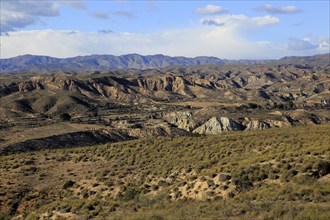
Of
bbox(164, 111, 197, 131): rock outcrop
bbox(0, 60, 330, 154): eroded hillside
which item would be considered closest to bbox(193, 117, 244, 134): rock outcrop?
bbox(0, 60, 330, 154): eroded hillside

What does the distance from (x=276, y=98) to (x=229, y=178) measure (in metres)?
161

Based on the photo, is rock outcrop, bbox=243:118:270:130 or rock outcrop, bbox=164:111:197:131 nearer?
rock outcrop, bbox=243:118:270:130

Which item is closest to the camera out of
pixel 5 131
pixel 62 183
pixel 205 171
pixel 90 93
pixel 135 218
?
pixel 135 218

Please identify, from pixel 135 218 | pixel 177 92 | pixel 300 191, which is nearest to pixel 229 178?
pixel 300 191

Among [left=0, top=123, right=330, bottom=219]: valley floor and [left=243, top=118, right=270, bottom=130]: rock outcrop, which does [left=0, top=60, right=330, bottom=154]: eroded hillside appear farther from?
[left=0, top=123, right=330, bottom=219]: valley floor

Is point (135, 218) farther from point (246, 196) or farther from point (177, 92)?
point (177, 92)

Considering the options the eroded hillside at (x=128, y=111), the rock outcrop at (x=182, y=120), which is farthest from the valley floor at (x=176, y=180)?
the rock outcrop at (x=182, y=120)

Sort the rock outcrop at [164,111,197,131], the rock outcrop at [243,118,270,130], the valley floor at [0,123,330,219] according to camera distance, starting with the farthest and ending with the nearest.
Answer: the rock outcrop at [164,111,197,131] < the rock outcrop at [243,118,270,130] < the valley floor at [0,123,330,219]

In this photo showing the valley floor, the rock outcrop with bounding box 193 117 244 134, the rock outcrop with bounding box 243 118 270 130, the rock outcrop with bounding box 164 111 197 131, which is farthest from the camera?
the rock outcrop with bounding box 164 111 197 131

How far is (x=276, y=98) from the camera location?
582ft

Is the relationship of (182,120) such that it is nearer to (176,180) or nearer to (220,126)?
(220,126)

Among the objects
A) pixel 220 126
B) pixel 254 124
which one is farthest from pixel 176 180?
pixel 254 124

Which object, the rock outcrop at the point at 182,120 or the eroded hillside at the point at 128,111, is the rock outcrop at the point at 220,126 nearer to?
the eroded hillside at the point at 128,111

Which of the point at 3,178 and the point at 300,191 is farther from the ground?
the point at 300,191
